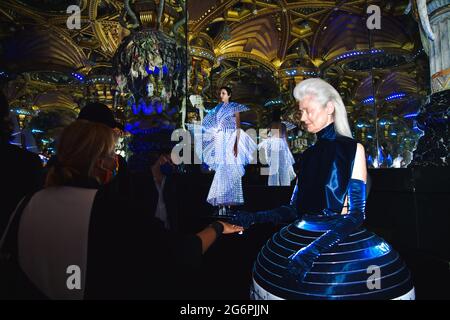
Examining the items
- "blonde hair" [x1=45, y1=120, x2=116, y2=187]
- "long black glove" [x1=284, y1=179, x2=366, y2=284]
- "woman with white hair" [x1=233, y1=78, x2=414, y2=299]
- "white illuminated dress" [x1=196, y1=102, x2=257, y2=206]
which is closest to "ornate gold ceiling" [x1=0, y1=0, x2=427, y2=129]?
"white illuminated dress" [x1=196, y1=102, x2=257, y2=206]

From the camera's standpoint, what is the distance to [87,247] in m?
1.17

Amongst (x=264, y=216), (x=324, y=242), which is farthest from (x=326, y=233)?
(x=264, y=216)

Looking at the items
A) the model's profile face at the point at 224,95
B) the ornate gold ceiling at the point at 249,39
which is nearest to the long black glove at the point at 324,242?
the model's profile face at the point at 224,95

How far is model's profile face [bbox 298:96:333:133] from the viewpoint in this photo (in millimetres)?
1635

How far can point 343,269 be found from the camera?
132 cm

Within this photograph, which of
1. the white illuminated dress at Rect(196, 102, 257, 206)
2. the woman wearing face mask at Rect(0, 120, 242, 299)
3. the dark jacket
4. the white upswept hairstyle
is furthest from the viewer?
the white illuminated dress at Rect(196, 102, 257, 206)

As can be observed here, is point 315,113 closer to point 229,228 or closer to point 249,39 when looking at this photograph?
point 229,228

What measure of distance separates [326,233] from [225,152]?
3.27 m

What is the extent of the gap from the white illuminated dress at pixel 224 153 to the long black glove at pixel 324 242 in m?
3.04

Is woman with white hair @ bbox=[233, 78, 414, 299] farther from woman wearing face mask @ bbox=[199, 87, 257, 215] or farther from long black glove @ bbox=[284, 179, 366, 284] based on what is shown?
woman wearing face mask @ bbox=[199, 87, 257, 215]

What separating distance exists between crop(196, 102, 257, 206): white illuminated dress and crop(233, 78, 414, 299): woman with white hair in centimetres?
269
